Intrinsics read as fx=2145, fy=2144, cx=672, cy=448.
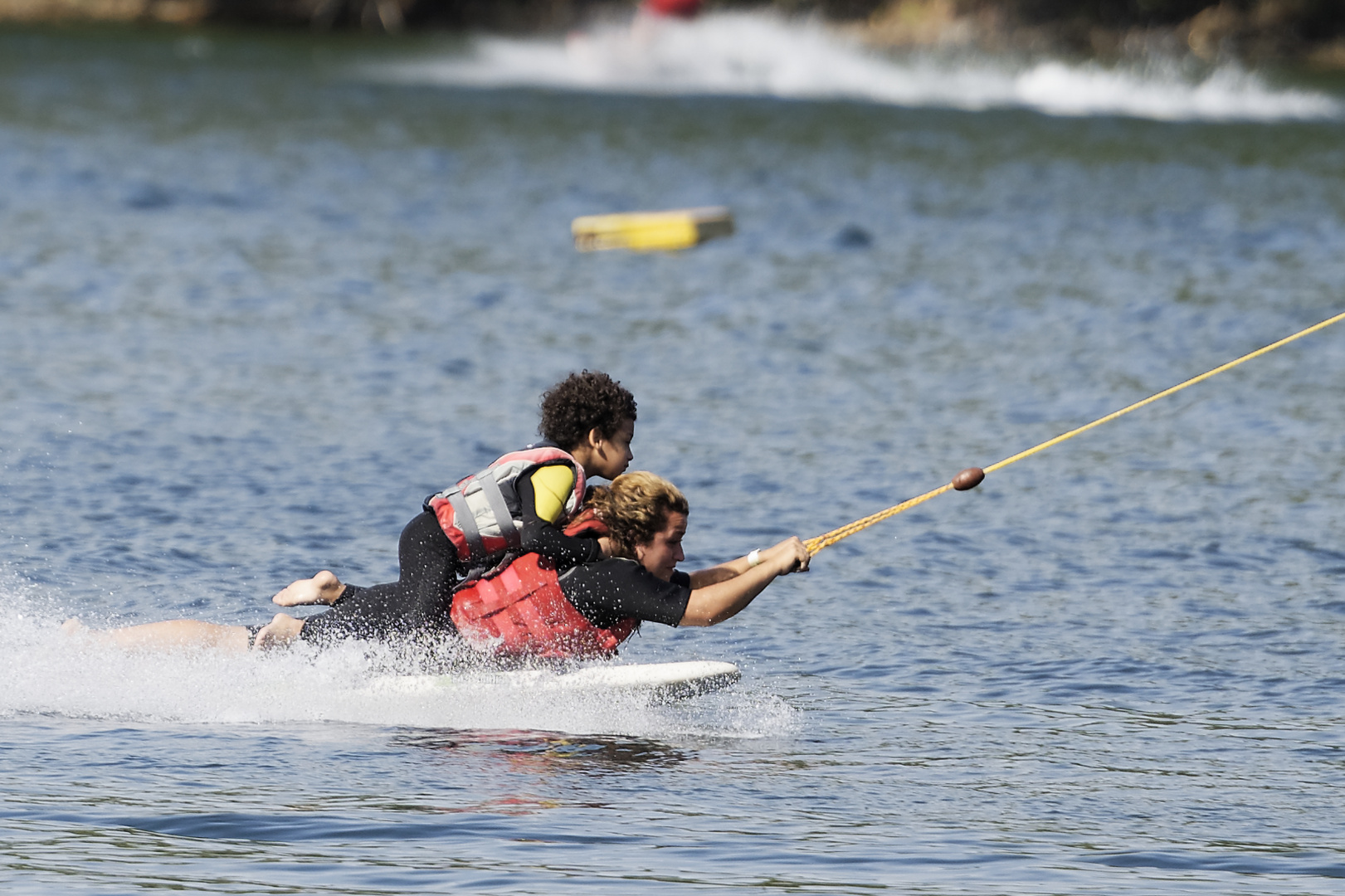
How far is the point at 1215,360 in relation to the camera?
19.0 meters

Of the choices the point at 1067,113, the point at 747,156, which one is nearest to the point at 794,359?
the point at 747,156

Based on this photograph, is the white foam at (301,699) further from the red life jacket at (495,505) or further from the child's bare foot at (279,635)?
the red life jacket at (495,505)

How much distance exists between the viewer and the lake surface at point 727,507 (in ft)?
24.8

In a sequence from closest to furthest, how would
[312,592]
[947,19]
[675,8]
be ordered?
[312,592] → [675,8] → [947,19]

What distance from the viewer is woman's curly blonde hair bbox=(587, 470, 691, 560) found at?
8.63 m

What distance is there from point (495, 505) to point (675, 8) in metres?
49.3

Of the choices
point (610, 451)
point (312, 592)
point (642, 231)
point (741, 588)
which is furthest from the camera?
point (642, 231)

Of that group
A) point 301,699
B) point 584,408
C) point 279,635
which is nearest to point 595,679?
point 584,408

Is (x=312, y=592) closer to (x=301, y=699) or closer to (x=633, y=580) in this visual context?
(x=301, y=699)

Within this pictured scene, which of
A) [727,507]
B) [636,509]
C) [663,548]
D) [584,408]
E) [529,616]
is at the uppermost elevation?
[584,408]

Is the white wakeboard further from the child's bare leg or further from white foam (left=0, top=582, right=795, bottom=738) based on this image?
the child's bare leg

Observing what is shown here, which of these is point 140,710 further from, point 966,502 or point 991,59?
point 991,59

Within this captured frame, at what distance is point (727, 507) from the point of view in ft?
44.5

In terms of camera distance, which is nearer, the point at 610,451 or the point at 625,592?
the point at 625,592
